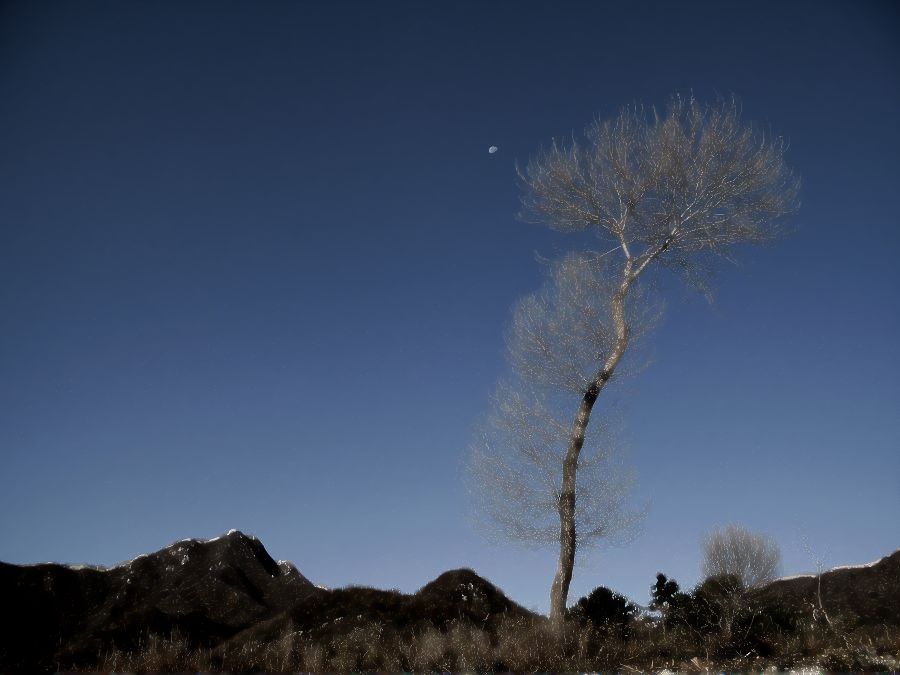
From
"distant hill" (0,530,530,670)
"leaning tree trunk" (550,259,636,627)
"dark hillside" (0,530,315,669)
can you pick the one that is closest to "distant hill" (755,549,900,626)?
"leaning tree trunk" (550,259,636,627)

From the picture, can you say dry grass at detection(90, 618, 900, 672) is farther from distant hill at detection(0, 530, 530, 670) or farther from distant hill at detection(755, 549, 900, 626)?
distant hill at detection(755, 549, 900, 626)

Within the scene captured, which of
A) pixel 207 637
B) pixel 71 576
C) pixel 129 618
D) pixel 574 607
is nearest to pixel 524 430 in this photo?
pixel 574 607

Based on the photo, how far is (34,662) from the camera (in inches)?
570

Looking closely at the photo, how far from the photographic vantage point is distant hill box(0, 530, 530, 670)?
14711mm

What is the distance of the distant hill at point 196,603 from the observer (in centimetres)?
1471

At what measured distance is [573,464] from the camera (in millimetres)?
13203

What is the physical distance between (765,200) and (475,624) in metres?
10.7

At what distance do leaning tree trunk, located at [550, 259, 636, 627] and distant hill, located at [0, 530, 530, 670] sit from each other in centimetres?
241

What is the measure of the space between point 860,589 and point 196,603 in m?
18.9

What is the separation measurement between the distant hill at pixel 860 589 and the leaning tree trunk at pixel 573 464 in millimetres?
8100

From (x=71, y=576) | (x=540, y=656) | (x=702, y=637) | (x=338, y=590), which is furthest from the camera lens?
(x=71, y=576)

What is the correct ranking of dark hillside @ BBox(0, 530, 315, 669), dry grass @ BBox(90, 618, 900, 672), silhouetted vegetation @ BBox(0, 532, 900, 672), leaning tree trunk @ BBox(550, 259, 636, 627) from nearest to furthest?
dry grass @ BBox(90, 618, 900, 672), silhouetted vegetation @ BBox(0, 532, 900, 672), leaning tree trunk @ BBox(550, 259, 636, 627), dark hillside @ BBox(0, 530, 315, 669)

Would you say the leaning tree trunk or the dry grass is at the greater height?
the leaning tree trunk

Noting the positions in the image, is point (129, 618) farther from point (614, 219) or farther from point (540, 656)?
point (614, 219)
